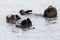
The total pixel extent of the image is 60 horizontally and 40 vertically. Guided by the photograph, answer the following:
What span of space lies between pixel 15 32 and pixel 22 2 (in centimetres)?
1009

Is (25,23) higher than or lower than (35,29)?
higher

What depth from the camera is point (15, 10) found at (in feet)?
72.4

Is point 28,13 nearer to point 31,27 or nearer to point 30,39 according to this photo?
point 31,27

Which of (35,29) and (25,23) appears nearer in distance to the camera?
(25,23)

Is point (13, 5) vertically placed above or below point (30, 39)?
above

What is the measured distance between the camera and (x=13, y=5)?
24.4 meters

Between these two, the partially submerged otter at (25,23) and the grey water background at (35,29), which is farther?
the partially submerged otter at (25,23)

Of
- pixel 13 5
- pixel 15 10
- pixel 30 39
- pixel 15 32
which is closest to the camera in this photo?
pixel 30 39

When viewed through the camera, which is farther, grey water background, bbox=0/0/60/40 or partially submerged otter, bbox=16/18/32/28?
partially submerged otter, bbox=16/18/32/28

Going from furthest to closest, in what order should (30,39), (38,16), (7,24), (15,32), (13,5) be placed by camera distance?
(13,5) < (38,16) < (7,24) < (15,32) < (30,39)

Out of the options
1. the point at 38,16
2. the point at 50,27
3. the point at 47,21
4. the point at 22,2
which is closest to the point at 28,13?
the point at 38,16

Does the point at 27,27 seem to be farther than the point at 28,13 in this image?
No

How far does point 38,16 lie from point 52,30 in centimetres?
327

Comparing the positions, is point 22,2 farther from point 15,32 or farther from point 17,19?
point 15,32
